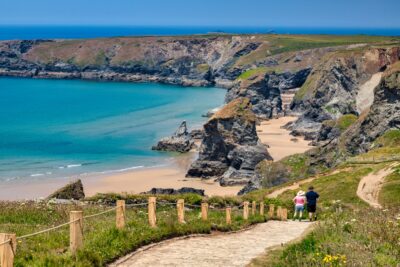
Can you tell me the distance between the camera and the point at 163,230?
58.4 ft

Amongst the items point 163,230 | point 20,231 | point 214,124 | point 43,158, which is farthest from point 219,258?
point 43,158

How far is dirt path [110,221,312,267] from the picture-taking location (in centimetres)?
1486

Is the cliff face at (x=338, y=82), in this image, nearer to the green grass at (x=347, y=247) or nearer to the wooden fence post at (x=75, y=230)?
the green grass at (x=347, y=247)

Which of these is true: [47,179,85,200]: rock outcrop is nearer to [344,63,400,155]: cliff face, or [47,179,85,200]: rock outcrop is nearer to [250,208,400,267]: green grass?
[250,208,400,267]: green grass

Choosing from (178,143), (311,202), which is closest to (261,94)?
(178,143)

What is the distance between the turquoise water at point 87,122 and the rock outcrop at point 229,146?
22.2 feet

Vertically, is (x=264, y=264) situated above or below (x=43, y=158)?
above

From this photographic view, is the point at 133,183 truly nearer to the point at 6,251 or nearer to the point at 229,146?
the point at 229,146

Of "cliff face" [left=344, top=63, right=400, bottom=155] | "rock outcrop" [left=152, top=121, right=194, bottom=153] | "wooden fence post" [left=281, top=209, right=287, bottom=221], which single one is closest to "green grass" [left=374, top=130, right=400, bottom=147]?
"cliff face" [left=344, top=63, right=400, bottom=155]

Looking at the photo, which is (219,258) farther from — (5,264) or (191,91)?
(191,91)

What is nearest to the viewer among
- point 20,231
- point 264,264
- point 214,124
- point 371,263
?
point 371,263

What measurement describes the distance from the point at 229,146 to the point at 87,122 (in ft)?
146

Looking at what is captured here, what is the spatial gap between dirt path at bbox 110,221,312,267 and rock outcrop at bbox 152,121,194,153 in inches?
2184

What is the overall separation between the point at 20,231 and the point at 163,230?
12.5ft
